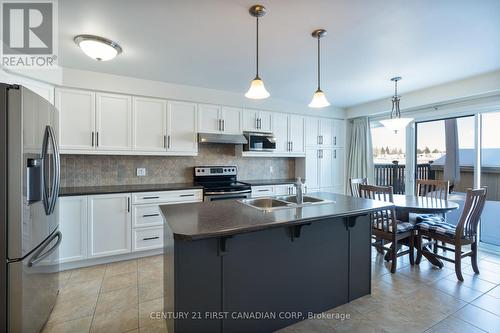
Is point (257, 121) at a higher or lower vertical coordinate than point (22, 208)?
higher

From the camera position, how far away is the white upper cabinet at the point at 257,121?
4285 millimetres

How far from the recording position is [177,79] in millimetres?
3498

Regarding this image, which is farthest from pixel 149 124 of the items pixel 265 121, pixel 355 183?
pixel 355 183

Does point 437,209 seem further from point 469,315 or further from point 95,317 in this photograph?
point 95,317

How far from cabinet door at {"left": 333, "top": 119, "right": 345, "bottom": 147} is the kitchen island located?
3.12 meters

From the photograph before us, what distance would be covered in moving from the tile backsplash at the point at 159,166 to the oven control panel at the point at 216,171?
10 cm

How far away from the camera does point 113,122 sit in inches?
132

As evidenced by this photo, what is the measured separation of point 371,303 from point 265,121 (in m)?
3.13

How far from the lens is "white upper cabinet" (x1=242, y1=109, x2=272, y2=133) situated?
4285 mm

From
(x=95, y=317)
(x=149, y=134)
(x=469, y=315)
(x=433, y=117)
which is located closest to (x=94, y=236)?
(x=95, y=317)

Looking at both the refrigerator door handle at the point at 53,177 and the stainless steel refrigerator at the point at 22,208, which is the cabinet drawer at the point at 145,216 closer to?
the refrigerator door handle at the point at 53,177

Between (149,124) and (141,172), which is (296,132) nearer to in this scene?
(149,124)

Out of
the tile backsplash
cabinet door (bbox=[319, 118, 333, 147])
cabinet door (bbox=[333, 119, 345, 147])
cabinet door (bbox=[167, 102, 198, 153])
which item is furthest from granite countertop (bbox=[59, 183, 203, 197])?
cabinet door (bbox=[333, 119, 345, 147])

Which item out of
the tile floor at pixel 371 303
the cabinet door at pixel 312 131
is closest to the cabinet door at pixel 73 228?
the tile floor at pixel 371 303
